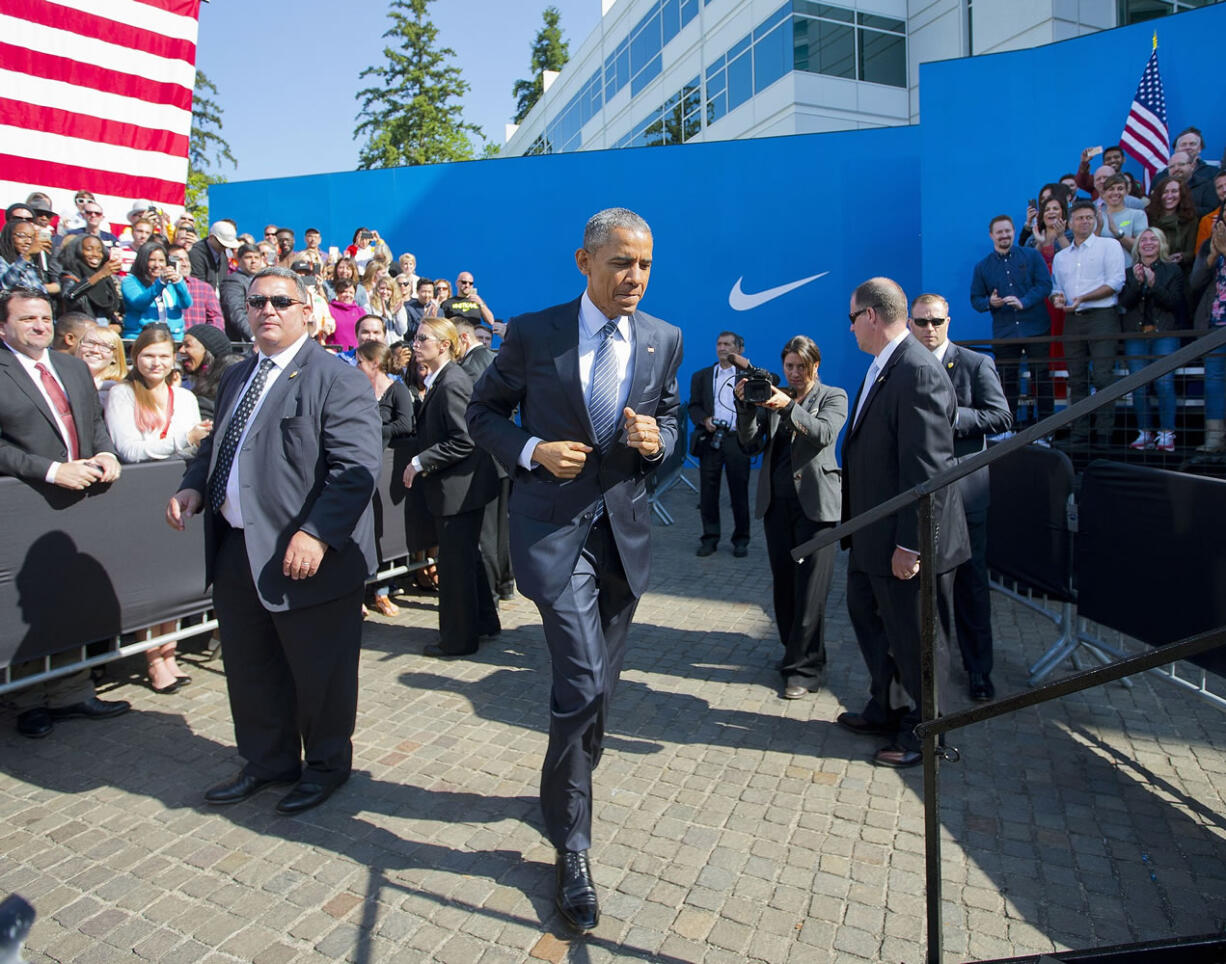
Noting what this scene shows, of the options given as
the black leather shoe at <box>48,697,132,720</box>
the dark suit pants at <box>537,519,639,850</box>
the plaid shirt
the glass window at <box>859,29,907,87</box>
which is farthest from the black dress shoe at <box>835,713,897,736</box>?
the glass window at <box>859,29,907,87</box>

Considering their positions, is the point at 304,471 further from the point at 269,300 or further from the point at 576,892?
the point at 576,892

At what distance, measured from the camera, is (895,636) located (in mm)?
3805

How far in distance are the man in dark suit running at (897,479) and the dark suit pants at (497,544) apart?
2.65 meters

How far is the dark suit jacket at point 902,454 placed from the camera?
3.56 metres

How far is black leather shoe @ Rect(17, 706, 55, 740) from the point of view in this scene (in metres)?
4.20

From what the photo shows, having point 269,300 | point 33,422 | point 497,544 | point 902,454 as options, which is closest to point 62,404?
point 33,422

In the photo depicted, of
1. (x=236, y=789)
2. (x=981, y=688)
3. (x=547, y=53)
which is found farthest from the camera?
(x=547, y=53)

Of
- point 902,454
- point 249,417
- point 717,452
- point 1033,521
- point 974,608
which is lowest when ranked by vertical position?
point 974,608

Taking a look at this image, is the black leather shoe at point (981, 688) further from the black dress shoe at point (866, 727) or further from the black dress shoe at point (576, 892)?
the black dress shoe at point (576, 892)

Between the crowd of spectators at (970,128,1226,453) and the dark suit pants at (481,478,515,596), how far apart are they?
476 cm

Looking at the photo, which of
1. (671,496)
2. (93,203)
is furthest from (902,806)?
(93,203)

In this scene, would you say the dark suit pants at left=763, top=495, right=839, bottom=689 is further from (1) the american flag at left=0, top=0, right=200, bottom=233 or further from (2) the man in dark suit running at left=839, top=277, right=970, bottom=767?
(1) the american flag at left=0, top=0, right=200, bottom=233

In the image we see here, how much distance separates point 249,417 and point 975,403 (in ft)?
12.9

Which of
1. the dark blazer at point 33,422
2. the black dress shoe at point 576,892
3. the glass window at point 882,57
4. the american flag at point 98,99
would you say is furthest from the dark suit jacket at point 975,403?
the glass window at point 882,57
